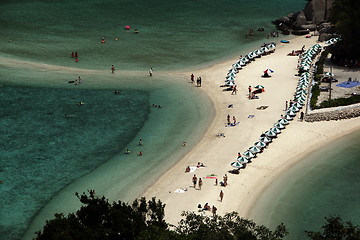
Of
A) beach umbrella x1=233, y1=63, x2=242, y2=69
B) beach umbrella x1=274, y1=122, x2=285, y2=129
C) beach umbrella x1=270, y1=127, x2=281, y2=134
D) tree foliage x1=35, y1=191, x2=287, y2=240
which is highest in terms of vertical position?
beach umbrella x1=233, y1=63, x2=242, y2=69

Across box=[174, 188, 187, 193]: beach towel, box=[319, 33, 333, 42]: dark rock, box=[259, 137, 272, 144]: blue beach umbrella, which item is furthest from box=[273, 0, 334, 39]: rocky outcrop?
box=[174, 188, 187, 193]: beach towel

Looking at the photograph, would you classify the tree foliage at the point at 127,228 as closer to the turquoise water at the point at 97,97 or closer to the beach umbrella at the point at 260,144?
the turquoise water at the point at 97,97

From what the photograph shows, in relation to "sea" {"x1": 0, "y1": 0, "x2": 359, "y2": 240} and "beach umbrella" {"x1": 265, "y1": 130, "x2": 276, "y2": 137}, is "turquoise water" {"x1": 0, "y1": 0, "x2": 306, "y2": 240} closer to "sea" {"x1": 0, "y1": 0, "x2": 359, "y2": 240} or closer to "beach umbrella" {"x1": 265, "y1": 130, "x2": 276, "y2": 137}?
"sea" {"x1": 0, "y1": 0, "x2": 359, "y2": 240}

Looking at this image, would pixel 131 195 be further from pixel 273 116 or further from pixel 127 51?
pixel 127 51

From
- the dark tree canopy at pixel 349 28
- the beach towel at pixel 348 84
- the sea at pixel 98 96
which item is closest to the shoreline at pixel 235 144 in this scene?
the sea at pixel 98 96

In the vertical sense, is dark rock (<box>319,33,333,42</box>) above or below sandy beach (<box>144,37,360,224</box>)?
above

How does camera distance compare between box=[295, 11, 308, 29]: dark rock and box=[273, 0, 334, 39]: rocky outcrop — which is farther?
box=[295, 11, 308, 29]: dark rock

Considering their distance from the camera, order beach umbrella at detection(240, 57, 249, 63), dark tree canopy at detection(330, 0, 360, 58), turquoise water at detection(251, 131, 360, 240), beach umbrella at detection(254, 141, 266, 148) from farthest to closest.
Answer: beach umbrella at detection(240, 57, 249, 63), dark tree canopy at detection(330, 0, 360, 58), beach umbrella at detection(254, 141, 266, 148), turquoise water at detection(251, 131, 360, 240)
